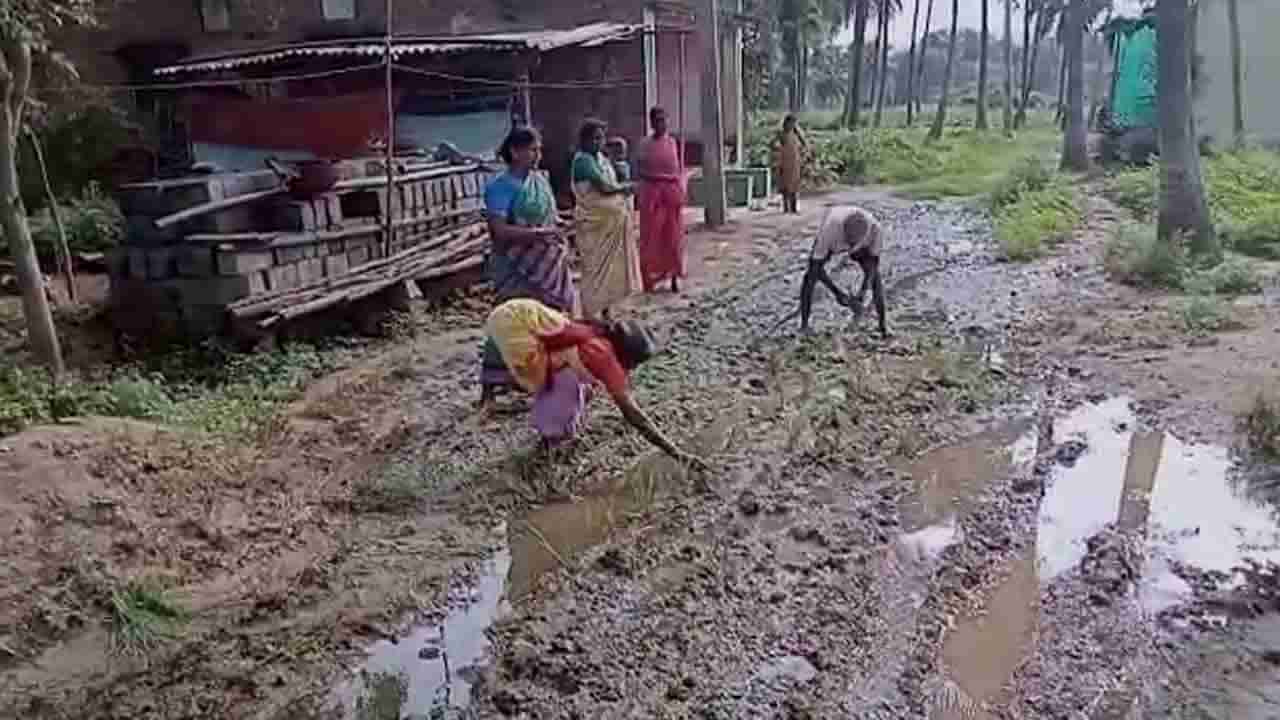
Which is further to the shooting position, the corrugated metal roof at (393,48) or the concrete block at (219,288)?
the corrugated metal roof at (393,48)

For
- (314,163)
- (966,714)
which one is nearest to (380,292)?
(314,163)

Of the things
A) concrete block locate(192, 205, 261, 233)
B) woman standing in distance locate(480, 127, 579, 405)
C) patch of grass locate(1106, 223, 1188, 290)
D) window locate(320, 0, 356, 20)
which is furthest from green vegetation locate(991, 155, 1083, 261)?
window locate(320, 0, 356, 20)

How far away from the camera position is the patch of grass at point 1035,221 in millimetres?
12820

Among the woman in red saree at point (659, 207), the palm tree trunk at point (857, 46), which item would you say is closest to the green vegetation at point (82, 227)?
the woman in red saree at point (659, 207)

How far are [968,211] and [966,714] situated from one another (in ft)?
48.6

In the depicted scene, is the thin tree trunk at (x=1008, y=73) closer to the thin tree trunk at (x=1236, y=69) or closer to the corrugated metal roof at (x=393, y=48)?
the thin tree trunk at (x=1236, y=69)

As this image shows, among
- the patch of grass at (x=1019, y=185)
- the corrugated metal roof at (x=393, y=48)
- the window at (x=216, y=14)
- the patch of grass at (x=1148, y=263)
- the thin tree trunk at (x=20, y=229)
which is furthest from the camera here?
the window at (x=216, y=14)

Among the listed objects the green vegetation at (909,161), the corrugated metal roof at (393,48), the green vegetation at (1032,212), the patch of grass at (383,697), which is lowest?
the green vegetation at (909,161)

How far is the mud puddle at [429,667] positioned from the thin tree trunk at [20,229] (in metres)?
4.62

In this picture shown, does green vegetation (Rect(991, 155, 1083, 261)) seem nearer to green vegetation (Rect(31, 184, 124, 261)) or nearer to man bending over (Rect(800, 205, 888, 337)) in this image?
man bending over (Rect(800, 205, 888, 337))

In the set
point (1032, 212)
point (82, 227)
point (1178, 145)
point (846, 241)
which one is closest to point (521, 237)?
point (846, 241)

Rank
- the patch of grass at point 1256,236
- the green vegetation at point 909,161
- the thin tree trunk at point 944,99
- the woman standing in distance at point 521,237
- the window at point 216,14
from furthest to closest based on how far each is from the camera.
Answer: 1. the thin tree trunk at point 944,99
2. the green vegetation at point 909,161
3. the window at point 216,14
4. the patch of grass at point 1256,236
5. the woman standing in distance at point 521,237

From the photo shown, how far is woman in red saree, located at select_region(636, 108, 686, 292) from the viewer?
11.0 metres

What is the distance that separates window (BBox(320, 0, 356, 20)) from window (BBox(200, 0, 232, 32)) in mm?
1304
